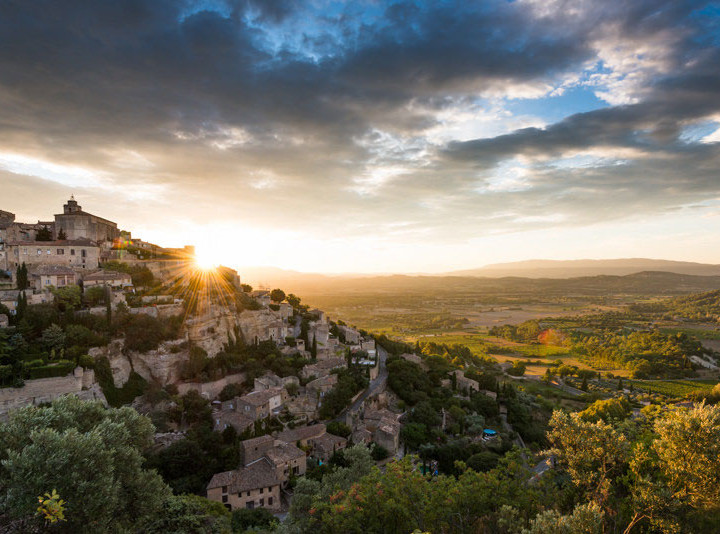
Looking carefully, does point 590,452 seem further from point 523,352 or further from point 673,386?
point 523,352

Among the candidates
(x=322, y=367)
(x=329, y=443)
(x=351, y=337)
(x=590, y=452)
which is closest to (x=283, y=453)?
(x=329, y=443)

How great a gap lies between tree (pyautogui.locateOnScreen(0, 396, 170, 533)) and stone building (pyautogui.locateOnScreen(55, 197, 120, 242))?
31.6m

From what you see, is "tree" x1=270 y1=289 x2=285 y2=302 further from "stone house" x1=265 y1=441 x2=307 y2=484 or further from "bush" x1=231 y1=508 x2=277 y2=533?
"bush" x1=231 y1=508 x2=277 y2=533

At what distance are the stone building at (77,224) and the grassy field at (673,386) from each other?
3140 inches

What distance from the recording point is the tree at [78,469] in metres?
10.0

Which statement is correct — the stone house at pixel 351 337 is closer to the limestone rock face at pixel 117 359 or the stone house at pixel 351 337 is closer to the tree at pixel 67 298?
the limestone rock face at pixel 117 359

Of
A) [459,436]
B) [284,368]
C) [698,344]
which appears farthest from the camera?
[698,344]

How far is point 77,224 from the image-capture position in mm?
37906

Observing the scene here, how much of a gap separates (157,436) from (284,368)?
12.7 metres

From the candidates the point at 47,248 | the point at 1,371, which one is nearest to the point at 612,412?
the point at 1,371

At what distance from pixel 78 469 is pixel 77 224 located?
36563 mm

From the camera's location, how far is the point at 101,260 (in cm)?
3644

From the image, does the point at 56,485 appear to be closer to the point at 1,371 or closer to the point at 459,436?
the point at 1,371

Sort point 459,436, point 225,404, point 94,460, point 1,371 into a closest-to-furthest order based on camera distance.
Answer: point 94,460
point 1,371
point 225,404
point 459,436
